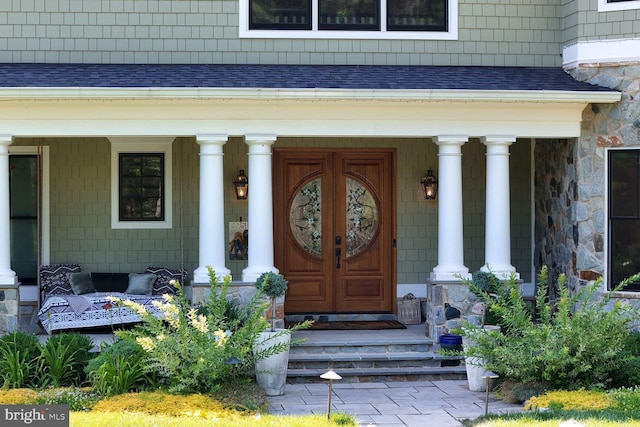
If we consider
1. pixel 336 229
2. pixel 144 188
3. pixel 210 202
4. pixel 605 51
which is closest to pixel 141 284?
pixel 144 188

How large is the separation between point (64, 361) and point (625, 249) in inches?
278

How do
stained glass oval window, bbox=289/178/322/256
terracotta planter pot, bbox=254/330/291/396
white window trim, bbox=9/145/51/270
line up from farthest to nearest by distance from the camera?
1. stained glass oval window, bbox=289/178/322/256
2. white window trim, bbox=9/145/51/270
3. terracotta planter pot, bbox=254/330/291/396

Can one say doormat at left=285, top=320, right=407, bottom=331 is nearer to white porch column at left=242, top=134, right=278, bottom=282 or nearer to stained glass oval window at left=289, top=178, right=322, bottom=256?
stained glass oval window at left=289, top=178, right=322, bottom=256

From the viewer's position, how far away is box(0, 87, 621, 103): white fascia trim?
12.4 meters

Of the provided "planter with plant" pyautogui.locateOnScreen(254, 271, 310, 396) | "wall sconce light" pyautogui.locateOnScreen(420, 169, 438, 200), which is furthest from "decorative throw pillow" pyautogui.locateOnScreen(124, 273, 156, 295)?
"wall sconce light" pyautogui.locateOnScreen(420, 169, 438, 200)

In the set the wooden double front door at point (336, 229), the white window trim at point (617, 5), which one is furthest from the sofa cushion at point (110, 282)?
the white window trim at point (617, 5)

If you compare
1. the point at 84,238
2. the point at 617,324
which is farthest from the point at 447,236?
the point at 84,238

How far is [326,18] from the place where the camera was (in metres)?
14.2

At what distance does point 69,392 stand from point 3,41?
5.59 m

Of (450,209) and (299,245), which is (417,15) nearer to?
(450,209)

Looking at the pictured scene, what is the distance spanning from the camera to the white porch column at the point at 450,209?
13.3 meters

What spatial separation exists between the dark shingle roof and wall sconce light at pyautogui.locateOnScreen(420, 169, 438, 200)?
66.5 inches

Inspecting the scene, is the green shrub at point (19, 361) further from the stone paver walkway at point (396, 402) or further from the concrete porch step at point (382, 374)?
the concrete porch step at point (382, 374)

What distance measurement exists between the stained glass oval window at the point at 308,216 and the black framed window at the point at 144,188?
6.19 ft
